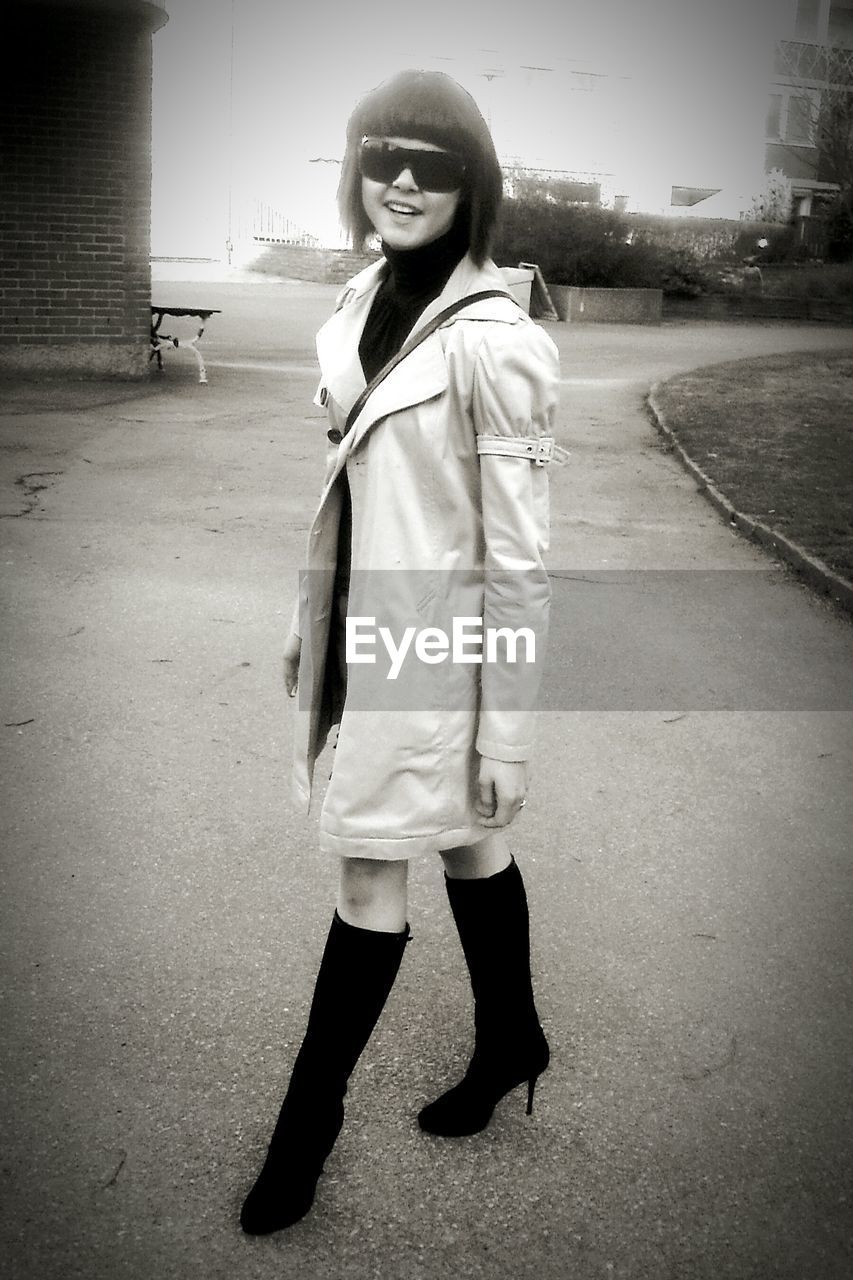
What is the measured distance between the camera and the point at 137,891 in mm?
3676

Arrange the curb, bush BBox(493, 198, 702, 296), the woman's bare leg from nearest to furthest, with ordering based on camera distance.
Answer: the woman's bare leg → the curb → bush BBox(493, 198, 702, 296)

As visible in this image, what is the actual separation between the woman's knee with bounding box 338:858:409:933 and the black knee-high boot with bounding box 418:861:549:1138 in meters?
0.22

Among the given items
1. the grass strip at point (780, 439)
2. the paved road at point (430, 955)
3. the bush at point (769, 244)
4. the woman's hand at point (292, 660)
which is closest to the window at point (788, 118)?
the bush at point (769, 244)

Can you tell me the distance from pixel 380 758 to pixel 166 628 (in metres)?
3.93

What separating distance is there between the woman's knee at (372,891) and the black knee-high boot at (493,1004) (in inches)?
8.5

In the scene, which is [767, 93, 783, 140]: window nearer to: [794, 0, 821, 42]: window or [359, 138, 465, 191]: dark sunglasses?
[794, 0, 821, 42]: window

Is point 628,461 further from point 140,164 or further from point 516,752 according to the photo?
point 516,752

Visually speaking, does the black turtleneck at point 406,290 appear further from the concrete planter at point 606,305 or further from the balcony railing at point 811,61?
the balcony railing at point 811,61

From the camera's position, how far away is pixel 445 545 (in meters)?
2.32

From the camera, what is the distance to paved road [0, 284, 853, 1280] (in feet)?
8.14

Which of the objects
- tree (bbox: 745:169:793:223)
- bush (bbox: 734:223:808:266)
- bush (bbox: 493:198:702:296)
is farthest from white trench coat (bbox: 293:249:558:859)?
tree (bbox: 745:169:793:223)

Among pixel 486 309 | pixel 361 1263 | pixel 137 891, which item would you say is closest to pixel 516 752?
pixel 486 309

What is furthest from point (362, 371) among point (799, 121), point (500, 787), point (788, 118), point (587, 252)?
point (788, 118)

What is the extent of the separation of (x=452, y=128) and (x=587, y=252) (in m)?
25.0
